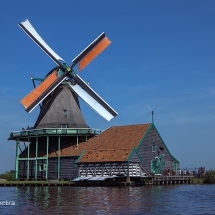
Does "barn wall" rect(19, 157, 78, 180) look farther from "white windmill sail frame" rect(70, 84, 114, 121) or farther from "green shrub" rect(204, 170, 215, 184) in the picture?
"green shrub" rect(204, 170, 215, 184)

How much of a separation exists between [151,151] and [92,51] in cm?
1304

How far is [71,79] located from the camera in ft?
156

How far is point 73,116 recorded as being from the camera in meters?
47.4

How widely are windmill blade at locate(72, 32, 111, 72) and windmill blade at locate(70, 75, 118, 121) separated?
1708 mm

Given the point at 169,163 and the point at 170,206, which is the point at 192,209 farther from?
the point at 169,163

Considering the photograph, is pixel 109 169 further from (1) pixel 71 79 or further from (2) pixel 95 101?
(1) pixel 71 79

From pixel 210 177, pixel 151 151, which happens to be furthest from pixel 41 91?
pixel 210 177

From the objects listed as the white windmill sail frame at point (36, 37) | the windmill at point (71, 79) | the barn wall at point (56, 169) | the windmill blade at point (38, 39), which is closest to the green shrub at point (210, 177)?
the windmill at point (71, 79)

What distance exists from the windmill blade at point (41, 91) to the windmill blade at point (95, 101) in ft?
7.53

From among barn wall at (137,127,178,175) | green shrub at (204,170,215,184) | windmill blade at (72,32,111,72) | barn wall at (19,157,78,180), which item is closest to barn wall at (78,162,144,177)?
barn wall at (19,157,78,180)

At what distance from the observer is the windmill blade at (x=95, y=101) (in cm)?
4634

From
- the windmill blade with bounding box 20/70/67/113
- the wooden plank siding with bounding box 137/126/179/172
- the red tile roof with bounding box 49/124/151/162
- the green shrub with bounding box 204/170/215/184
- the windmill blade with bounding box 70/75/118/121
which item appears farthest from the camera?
the windmill blade with bounding box 70/75/118/121

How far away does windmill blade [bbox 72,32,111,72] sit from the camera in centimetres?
4725

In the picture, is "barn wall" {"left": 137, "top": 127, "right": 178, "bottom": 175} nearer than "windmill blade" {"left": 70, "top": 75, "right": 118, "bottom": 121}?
Yes
